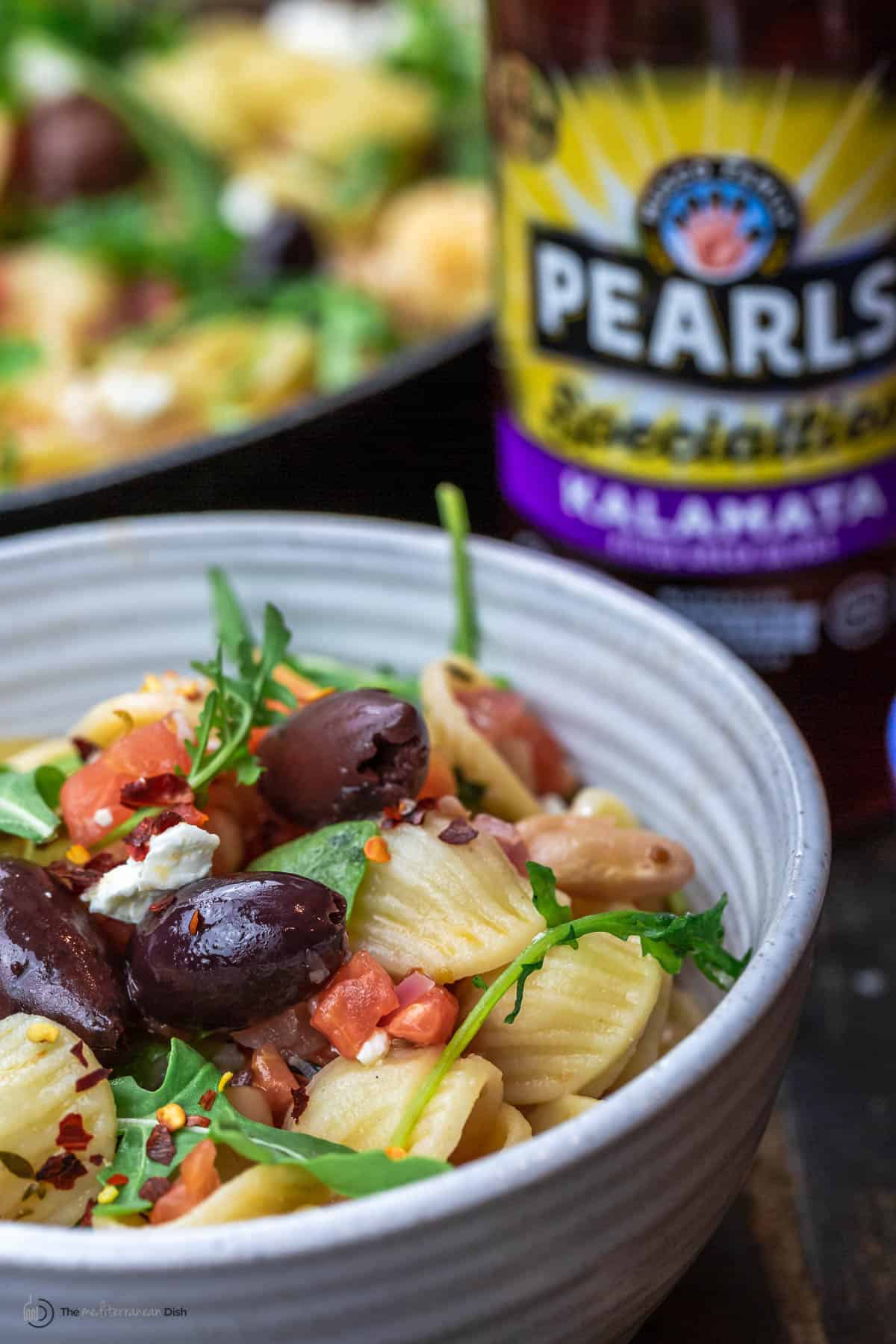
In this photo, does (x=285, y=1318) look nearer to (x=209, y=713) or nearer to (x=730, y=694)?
(x=209, y=713)

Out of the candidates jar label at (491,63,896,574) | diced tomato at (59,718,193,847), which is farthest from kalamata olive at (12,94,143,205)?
diced tomato at (59,718,193,847)

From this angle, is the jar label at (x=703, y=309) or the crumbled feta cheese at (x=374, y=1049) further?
the jar label at (x=703, y=309)

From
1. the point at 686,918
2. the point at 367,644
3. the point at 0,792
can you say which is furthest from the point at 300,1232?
the point at 367,644

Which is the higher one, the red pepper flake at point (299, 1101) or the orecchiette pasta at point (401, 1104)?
the orecchiette pasta at point (401, 1104)

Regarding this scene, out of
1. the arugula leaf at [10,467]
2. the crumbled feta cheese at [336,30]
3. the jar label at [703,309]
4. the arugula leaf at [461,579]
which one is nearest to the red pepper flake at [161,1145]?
the arugula leaf at [461,579]

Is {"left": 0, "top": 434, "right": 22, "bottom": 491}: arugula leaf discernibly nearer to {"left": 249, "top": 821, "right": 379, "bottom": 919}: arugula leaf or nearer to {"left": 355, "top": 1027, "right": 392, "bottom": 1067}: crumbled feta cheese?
{"left": 249, "top": 821, "right": 379, "bottom": 919}: arugula leaf
